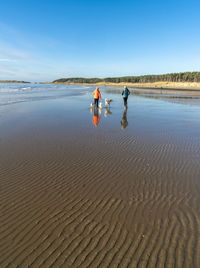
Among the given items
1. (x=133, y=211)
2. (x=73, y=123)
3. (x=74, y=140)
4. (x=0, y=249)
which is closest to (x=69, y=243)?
(x=0, y=249)

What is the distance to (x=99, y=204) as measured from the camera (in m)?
4.01

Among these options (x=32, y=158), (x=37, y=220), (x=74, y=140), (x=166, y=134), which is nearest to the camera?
(x=37, y=220)

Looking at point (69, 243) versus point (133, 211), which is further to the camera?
point (133, 211)

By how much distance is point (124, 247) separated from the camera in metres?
2.97

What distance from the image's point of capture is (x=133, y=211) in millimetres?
3775

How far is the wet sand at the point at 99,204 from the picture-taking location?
288 centimetres

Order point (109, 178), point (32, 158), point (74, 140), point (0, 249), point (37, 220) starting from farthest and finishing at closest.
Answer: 1. point (74, 140)
2. point (32, 158)
3. point (109, 178)
4. point (37, 220)
5. point (0, 249)

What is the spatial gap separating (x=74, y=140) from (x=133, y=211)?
5.14m

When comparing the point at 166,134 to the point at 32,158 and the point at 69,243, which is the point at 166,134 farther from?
the point at 69,243

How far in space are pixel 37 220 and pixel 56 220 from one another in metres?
0.40

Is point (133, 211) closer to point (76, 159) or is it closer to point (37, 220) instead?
point (37, 220)

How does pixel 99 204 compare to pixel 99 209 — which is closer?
pixel 99 209

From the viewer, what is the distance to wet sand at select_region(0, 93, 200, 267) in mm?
2875

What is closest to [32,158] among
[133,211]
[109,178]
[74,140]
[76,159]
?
[76,159]
